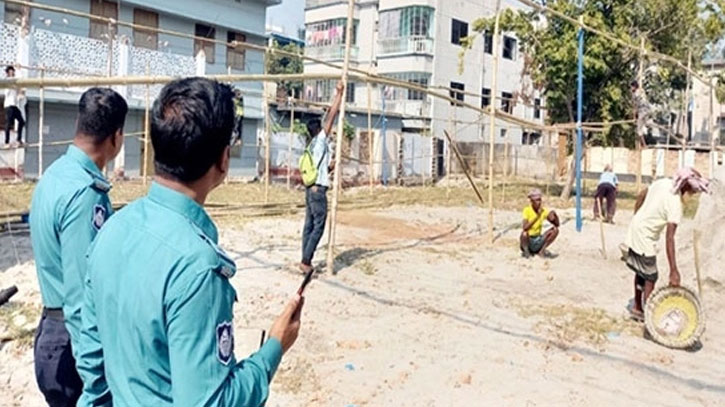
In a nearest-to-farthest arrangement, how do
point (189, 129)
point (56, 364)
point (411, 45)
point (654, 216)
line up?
point (189, 129), point (56, 364), point (654, 216), point (411, 45)

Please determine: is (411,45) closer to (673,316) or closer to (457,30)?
(457,30)

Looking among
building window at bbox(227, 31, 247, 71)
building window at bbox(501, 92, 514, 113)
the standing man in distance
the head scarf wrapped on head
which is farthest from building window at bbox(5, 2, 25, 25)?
building window at bbox(501, 92, 514, 113)

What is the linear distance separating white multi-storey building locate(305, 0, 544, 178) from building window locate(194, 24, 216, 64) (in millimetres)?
8098

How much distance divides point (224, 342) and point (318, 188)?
19.0ft

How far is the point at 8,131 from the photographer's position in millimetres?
14320

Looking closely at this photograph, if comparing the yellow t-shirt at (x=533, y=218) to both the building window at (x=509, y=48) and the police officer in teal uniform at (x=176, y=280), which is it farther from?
the building window at (x=509, y=48)

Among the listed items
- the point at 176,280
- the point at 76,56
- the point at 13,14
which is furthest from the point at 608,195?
the point at 13,14

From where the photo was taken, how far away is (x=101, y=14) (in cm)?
1903

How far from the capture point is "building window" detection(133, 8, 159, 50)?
65.4 ft

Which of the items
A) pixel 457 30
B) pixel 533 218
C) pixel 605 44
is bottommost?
pixel 533 218

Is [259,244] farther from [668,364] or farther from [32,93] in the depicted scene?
[32,93]

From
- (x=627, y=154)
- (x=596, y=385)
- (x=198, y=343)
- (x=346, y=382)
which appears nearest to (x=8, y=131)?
(x=346, y=382)

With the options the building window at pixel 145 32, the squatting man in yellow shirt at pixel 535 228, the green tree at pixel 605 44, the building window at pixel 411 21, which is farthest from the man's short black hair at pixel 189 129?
the building window at pixel 411 21

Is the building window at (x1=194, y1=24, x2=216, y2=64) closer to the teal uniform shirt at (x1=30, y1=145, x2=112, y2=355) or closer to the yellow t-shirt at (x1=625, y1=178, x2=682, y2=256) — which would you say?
the yellow t-shirt at (x1=625, y1=178, x2=682, y2=256)
